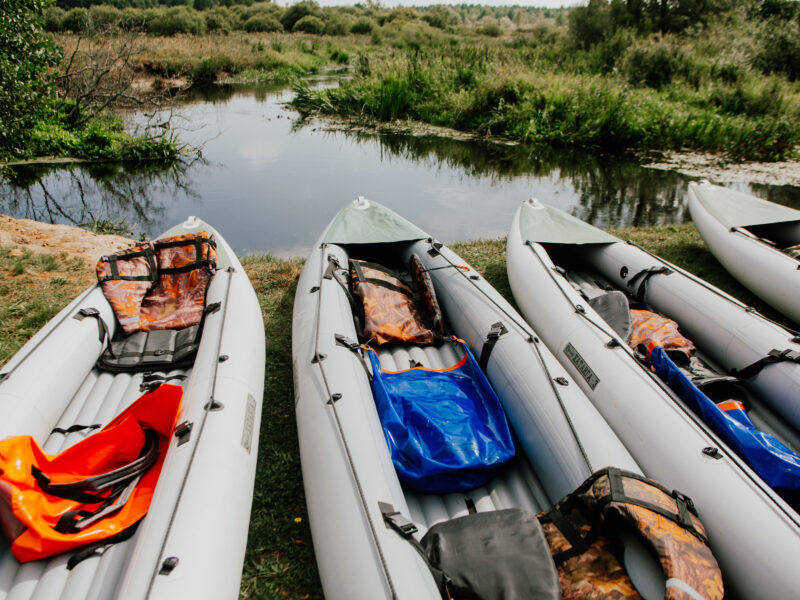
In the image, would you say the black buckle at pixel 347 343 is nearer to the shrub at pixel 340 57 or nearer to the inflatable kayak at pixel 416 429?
the inflatable kayak at pixel 416 429

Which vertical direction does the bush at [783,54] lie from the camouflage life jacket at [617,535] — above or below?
above

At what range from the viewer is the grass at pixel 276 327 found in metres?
1.90

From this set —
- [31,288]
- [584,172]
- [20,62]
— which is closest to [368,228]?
[31,288]

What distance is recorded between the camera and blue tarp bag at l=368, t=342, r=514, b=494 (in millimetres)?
1988

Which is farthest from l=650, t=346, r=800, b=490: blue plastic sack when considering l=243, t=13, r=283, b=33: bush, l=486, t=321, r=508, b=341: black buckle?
l=243, t=13, r=283, b=33: bush

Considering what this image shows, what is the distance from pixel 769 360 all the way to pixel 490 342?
142cm

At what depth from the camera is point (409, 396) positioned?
2.38m

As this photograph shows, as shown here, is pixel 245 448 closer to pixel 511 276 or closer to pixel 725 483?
pixel 725 483

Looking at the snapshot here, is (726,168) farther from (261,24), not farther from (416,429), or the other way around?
(261,24)

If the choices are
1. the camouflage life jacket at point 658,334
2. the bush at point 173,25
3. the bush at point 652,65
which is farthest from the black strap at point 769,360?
the bush at point 173,25

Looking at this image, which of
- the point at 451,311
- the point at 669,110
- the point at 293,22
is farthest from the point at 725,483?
the point at 293,22

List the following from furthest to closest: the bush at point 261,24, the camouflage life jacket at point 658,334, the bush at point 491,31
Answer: the bush at point 491,31, the bush at point 261,24, the camouflage life jacket at point 658,334

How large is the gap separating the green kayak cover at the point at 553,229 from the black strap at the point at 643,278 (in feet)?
1.70

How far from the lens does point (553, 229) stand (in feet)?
13.0
